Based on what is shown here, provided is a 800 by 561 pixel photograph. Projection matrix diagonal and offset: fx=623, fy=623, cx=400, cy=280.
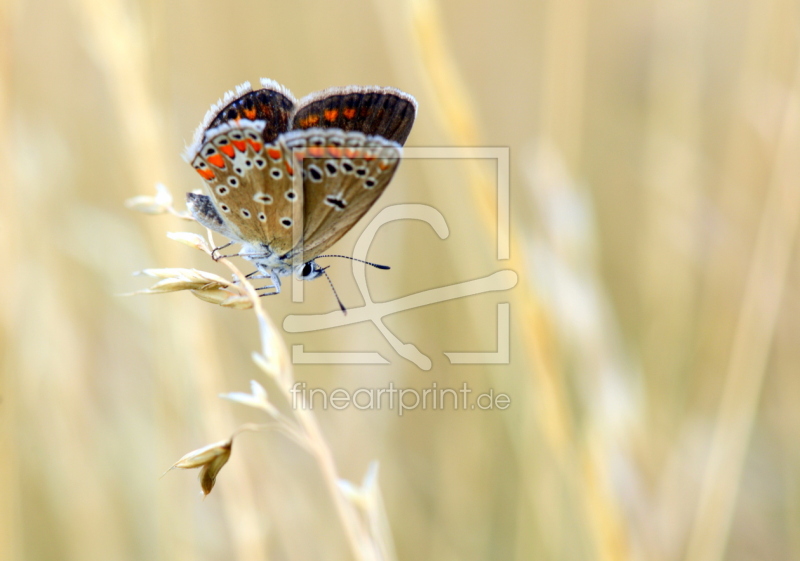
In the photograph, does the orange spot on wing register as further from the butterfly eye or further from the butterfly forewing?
the butterfly eye

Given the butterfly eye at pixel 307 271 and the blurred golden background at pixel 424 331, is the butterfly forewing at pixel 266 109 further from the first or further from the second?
the butterfly eye at pixel 307 271

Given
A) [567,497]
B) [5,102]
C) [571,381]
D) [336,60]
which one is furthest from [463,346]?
[5,102]

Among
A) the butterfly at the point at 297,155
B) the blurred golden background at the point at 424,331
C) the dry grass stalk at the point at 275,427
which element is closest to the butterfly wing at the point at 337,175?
the butterfly at the point at 297,155

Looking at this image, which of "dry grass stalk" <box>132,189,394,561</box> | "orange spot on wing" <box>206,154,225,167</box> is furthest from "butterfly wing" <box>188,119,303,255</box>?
"dry grass stalk" <box>132,189,394,561</box>

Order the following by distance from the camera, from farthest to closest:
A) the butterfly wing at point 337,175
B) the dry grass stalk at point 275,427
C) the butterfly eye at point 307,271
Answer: the butterfly eye at point 307,271
the butterfly wing at point 337,175
the dry grass stalk at point 275,427

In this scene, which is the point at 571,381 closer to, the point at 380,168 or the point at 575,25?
the point at 575,25

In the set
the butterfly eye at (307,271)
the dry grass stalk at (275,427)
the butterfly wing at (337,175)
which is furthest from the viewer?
the butterfly eye at (307,271)
